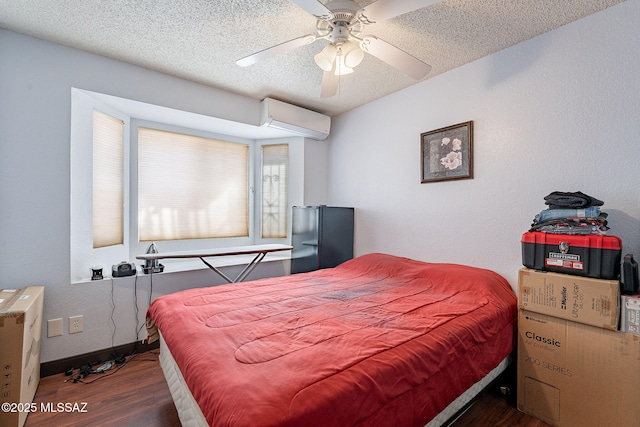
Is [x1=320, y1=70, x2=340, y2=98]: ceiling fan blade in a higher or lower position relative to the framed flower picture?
higher

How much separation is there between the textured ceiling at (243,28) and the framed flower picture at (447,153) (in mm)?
571

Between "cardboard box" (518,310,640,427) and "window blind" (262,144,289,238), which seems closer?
"cardboard box" (518,310,640,427)

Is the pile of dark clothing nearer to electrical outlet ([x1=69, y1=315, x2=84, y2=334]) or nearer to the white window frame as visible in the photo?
the white window frame

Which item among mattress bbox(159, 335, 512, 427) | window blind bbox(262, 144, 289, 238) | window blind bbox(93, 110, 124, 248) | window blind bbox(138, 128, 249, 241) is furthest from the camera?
window blind bbox(262, 144, 289, 238)

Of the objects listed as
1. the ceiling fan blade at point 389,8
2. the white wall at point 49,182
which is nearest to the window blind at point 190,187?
the white wall at point 49,182

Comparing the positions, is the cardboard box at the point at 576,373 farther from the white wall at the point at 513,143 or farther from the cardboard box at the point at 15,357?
the cardboard box at the point at 15,357

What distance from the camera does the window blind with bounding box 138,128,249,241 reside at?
10.2 ft

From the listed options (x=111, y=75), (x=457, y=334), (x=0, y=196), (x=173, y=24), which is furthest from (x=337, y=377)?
(x=111, y=75)

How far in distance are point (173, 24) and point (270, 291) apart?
6.60 feet

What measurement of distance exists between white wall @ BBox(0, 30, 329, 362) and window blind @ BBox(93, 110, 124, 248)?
1.17 ft

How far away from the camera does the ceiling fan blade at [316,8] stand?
1381 millimetres

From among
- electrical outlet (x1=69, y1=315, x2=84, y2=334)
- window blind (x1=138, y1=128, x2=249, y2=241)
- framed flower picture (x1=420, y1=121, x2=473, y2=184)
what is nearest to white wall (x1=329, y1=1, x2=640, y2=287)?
framed flower picture (x1=420, y1=121, x2=473, y2=184)

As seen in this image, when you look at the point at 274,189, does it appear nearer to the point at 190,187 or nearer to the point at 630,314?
the point at 190,187

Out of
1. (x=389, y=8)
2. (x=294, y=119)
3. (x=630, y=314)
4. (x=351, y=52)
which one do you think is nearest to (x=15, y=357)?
(x=351, y=52)
